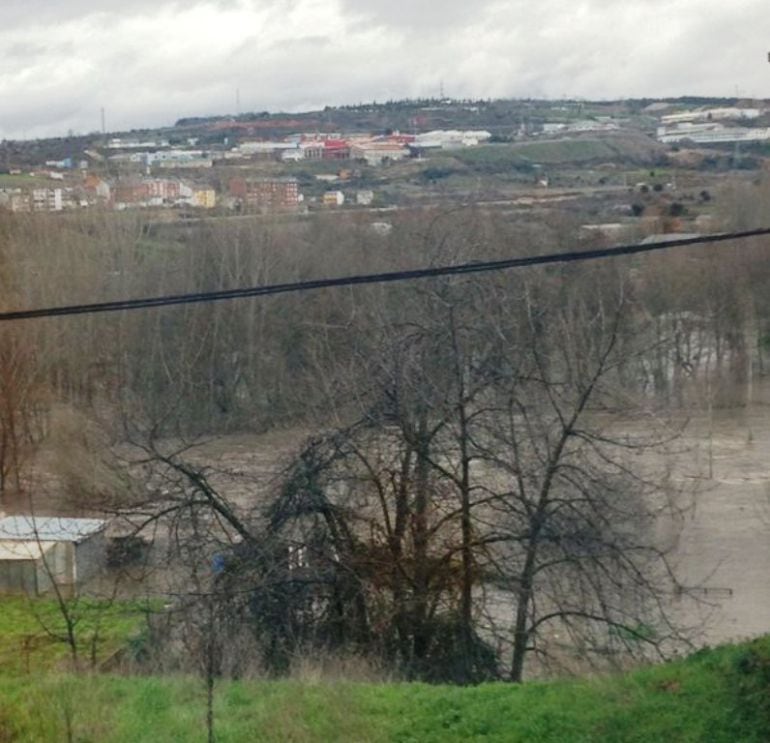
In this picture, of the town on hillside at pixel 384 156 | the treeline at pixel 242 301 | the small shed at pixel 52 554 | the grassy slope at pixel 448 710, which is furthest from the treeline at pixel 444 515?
the town on hillside at pixel 384 156

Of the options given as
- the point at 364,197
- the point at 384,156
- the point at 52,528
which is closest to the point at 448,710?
the point at 52,528

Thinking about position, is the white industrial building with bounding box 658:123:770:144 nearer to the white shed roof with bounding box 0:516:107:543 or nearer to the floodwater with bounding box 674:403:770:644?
the floodwater with bounding box 674:403:770:644

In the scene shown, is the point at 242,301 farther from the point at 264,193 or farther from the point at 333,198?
the point at 333,198

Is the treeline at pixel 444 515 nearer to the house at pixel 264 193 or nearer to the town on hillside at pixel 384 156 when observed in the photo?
the house at pixel 264 193

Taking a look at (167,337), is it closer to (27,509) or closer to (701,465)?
(27,509)

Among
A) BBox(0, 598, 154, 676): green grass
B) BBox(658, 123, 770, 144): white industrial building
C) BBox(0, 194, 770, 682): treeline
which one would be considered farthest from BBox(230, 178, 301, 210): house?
BBox(0, 598, 154, 676): green grass
